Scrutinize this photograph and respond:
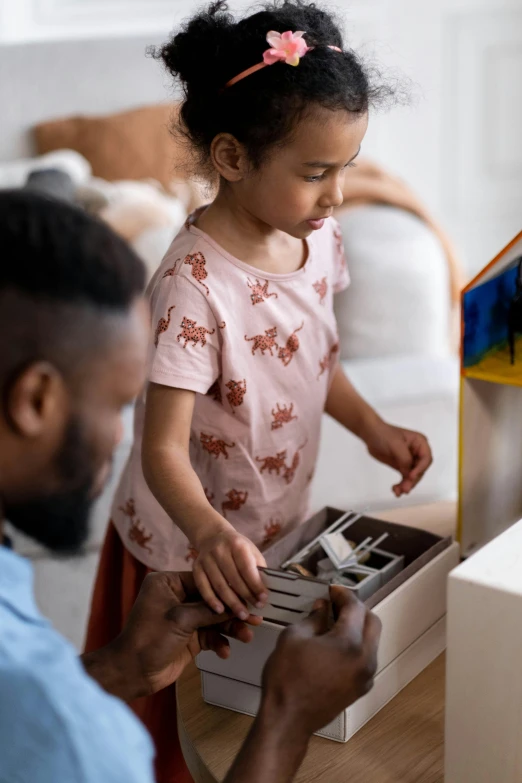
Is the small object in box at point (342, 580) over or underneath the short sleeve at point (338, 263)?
underneath

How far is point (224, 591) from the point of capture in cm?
80

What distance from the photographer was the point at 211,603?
80cm

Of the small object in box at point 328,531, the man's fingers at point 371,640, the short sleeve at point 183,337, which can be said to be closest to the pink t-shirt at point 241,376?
the short sleeve at point 183,337

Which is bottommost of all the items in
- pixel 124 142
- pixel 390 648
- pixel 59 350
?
pixel 390 648

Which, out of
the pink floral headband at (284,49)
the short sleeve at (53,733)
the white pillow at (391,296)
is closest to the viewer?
the short sleeve at (53,733)

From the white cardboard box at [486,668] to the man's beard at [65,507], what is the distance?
28cm

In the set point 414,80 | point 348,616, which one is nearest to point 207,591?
point 348,616

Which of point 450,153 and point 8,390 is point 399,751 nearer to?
point 8,390

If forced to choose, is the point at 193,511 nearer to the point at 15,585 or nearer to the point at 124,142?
the point at 15,585

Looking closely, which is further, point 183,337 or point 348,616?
point 183,337

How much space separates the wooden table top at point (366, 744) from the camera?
0.78 meters

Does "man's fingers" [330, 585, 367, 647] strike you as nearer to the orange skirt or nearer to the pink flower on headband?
the orange skirt

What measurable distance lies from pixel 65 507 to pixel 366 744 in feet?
1.23

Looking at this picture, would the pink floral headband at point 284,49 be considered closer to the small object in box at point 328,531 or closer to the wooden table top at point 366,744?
the small object in box at point 328,531
